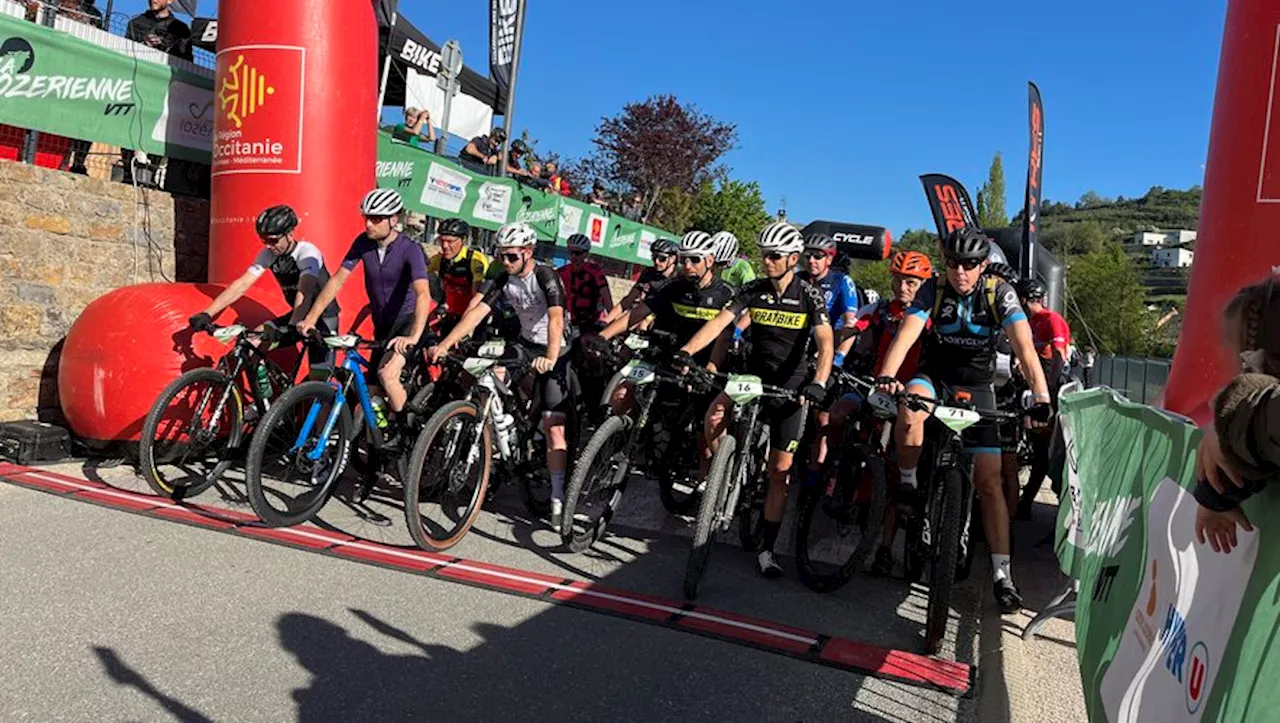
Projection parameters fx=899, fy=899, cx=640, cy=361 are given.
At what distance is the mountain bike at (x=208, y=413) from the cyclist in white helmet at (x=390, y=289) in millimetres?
472

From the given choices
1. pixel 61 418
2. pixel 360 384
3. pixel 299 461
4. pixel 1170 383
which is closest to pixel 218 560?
pixel 299 461

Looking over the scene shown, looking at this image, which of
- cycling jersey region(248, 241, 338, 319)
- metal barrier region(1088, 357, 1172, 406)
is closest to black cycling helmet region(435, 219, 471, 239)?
cycling jersey region(248, 241, 338, 319)

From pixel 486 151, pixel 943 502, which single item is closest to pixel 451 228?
pixel 943 502

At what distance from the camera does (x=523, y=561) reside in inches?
210

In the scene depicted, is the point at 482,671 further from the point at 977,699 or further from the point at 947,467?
the point at 947,467

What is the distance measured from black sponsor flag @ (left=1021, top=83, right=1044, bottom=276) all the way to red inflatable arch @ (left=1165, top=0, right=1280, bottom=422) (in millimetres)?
8641

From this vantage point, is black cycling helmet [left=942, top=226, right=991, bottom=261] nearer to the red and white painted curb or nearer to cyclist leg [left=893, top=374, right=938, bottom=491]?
cyclist leg [left=893, top=374, right=938, bottom=491]

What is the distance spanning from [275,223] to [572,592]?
3.52 m

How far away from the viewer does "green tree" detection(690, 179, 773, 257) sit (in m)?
37.5

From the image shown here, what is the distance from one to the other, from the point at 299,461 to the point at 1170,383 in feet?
15.9

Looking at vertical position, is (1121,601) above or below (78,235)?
below

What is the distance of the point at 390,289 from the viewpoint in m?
6.25

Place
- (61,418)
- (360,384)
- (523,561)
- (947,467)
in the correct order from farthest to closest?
(61,418), (360,384), (523,561), (947,467)

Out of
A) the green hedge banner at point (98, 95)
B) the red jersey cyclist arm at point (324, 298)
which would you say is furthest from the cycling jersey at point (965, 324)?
the green hedge banner at point (98, 95)
